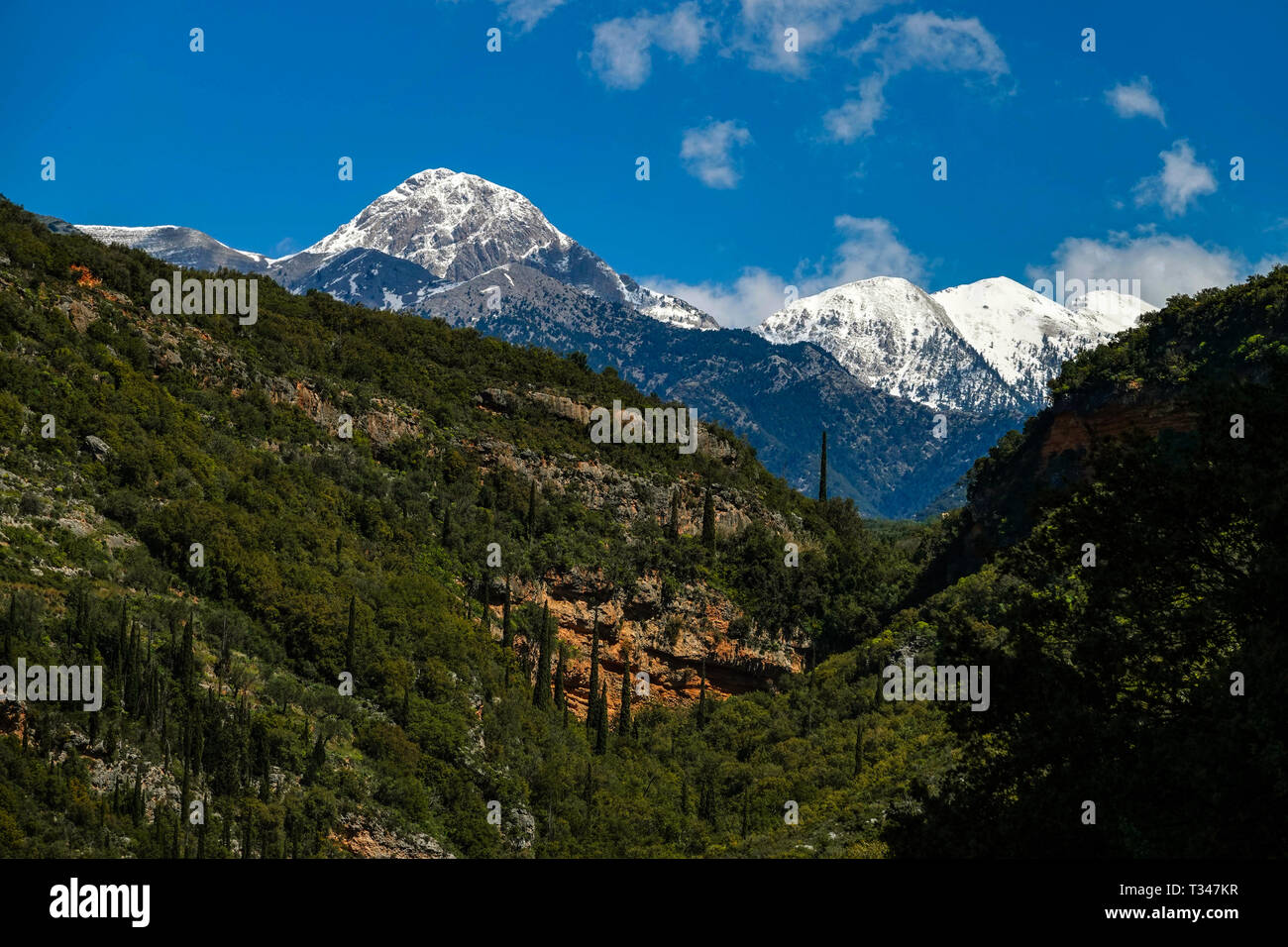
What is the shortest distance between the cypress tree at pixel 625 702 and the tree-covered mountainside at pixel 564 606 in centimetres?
56

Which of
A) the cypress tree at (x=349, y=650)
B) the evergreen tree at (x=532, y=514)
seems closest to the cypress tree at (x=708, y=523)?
the evergreen tree at (x=532, y=514)

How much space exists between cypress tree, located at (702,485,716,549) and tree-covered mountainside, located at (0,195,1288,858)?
38.5 inches

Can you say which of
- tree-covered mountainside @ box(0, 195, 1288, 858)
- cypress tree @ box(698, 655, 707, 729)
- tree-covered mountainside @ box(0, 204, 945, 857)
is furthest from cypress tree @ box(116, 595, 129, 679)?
cypress tree @ box(698, 655, 707, 729)

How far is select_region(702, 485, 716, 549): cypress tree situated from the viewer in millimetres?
83938

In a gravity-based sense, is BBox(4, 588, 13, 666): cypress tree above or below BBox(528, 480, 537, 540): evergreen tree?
below

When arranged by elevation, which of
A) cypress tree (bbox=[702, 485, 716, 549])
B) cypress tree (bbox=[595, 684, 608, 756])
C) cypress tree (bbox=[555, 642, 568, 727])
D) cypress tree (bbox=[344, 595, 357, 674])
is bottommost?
cypress tree (bbox=[595, 684, 608, 756])

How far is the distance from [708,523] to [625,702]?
1902 centimetres

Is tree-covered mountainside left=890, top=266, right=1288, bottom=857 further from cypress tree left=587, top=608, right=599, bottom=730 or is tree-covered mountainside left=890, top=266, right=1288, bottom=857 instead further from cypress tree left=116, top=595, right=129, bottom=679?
cypress tree left=587, top=608, right=599, bottom=730

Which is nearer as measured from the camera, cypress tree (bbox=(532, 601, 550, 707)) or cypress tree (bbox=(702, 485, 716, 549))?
cypress tree (bbox=(532, 601, 550, 707))

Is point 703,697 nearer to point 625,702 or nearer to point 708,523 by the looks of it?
point 625,702

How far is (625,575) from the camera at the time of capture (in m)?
76.7

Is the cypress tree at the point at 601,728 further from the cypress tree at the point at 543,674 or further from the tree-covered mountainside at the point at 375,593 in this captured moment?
the cypress tree at the point at 543,674

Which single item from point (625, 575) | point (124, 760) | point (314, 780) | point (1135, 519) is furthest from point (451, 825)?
point (1135, 519)
